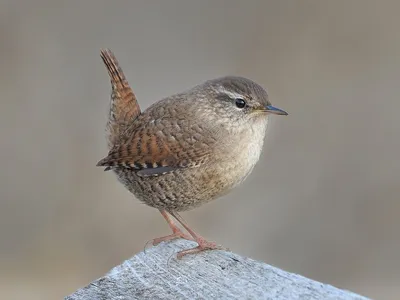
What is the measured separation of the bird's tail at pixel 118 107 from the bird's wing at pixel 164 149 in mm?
262

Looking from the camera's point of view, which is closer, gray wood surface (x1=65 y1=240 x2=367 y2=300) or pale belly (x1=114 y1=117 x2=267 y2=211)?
gray wood surface (x1=65 y1=240 x2=367 y2=300)

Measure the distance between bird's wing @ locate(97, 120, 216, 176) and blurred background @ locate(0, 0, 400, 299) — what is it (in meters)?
3.55

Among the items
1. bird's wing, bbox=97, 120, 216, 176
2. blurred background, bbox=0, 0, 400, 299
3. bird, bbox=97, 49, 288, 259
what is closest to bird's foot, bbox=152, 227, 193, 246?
bird, bbox=97, 49, 288, 259

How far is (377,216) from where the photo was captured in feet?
25.9

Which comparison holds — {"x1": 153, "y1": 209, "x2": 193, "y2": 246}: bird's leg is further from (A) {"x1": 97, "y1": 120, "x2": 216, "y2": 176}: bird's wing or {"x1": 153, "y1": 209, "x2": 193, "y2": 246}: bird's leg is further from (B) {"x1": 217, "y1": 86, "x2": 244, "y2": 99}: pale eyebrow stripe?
(B) {"x1": 217, "y1": 86, "x2": 244, "y2": 99}: pale eyebrow stripe

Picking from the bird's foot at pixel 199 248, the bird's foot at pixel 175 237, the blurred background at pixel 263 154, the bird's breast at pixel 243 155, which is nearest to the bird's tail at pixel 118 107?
the bird's foot at pixel 175 237

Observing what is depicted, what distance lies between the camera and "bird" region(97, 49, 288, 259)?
3861 millimetres

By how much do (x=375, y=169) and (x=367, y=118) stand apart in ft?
1.68

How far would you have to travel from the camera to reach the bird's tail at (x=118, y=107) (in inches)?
171

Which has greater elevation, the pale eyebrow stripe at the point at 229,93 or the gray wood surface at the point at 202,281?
the pale eyebrow stripe at the point at 229,93

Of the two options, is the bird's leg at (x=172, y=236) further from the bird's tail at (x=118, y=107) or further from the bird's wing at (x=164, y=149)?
the bird's tail at (x=118, y=107)

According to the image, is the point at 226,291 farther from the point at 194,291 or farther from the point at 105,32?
the point at 105,32

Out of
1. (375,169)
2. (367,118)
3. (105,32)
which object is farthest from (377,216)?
(105,32)

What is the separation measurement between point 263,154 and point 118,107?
3728 mm
